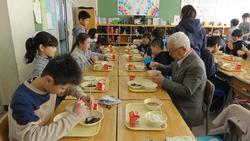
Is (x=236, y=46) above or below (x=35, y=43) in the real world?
below

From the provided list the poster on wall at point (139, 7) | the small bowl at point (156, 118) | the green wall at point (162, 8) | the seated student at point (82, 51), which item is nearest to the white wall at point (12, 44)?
the seated student at point (82, 51)

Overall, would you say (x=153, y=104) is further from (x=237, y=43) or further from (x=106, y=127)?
(x=237, y=43)

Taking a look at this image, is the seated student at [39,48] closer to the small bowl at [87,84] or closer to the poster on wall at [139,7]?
the small bowl at [87,84]

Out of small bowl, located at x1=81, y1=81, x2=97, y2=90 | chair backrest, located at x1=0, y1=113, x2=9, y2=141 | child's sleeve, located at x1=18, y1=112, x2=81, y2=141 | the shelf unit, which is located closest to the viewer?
child's sleeve, located at x1=18, y1=112, x2=81, y2=141

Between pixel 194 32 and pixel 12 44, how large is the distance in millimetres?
2572

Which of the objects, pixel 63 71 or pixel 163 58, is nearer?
pixel 63 71

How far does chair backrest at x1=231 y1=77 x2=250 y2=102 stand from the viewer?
2.40m

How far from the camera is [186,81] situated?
1.83m

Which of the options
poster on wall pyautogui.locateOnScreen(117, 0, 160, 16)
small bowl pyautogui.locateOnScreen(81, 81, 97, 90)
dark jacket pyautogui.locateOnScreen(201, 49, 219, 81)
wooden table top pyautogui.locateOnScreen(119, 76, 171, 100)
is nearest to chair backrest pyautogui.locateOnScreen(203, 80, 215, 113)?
wooden table top pyautogui.locateOnScreen(119, 76, 171, 100)

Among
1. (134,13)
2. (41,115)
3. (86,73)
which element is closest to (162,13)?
(134,13)

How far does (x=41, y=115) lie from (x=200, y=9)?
297 inches

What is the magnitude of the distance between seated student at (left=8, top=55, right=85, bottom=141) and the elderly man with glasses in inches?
40.3

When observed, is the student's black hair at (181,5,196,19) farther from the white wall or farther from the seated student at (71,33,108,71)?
the white wall

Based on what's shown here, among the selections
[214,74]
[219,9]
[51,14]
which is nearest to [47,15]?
[51,14]
